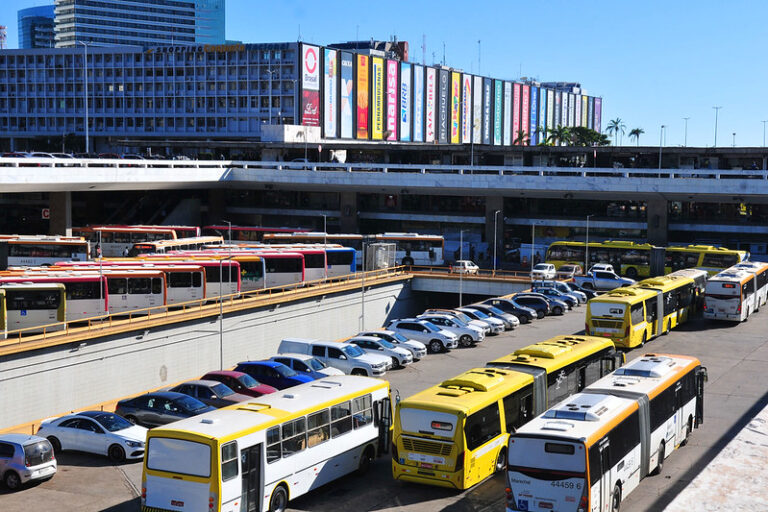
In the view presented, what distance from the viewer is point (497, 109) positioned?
18000 centimetres

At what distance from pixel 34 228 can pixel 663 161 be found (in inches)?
2403

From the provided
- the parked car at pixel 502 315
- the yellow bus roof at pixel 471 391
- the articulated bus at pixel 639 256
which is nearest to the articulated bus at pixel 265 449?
the yellow bus roof at pixel 471 391

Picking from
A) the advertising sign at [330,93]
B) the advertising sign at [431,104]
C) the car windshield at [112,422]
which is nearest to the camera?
the car windshield at [112,422]

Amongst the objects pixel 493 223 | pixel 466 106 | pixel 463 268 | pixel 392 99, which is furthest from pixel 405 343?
pixel 466 106

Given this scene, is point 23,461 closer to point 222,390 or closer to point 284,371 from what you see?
point 222,390

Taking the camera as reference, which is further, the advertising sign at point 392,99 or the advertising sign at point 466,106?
the advertising sign at point 466,106

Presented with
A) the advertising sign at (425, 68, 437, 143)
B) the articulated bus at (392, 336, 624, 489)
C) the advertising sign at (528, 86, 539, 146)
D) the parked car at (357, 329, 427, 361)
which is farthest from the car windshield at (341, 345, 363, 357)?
the advertising sign at (528, 86, 539, 146)

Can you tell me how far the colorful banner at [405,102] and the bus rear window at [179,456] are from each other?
12929 cm

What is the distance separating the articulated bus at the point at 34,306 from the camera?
34731 millimetres

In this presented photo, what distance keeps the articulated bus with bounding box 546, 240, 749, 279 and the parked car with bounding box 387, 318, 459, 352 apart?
26393 mm

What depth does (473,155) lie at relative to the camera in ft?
293

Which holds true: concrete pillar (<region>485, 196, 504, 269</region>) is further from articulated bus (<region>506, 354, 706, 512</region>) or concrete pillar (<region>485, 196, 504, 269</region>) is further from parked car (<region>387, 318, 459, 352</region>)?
articulated bus (<region>506, 354, 706, 512</region>)

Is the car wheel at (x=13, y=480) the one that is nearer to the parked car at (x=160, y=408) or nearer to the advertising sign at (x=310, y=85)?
the parked car at (x=160, y=408)

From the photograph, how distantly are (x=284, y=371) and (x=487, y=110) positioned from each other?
151 m
